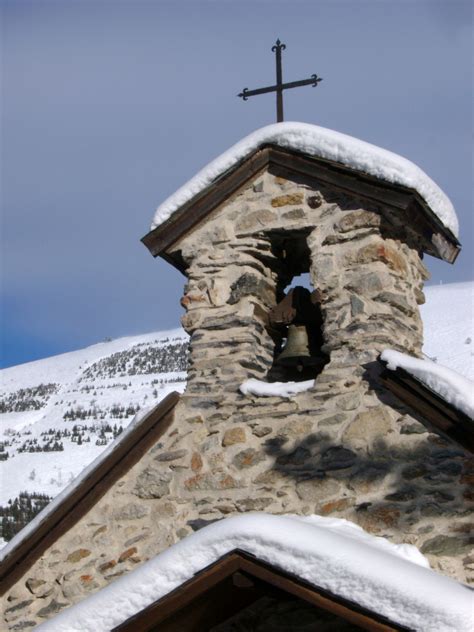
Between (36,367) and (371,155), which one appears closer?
(371,155)

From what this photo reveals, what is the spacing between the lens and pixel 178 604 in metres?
4.11

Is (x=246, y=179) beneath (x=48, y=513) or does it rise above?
above

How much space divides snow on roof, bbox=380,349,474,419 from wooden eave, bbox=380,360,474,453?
1.0 inches

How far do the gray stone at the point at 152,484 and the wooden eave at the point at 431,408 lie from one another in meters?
1.52

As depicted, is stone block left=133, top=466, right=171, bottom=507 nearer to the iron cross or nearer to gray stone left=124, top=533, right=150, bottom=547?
gray stone left=124, top=533, right=150, bottom=547

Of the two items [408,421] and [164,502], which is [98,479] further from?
[408,421]

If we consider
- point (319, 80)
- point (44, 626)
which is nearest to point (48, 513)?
point (44, 626)

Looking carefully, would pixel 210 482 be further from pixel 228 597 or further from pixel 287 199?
pixel 287 199

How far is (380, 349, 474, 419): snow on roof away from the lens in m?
4.54

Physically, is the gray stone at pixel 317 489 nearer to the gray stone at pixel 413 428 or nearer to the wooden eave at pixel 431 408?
the gray stone at pixel 413 428

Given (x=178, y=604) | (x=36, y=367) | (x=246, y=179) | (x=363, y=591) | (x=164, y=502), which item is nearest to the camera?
(x=363, y=591)

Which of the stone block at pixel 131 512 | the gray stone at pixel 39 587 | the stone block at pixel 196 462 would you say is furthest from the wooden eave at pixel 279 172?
the gray stone at pixel 39 587

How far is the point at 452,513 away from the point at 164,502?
1.79 metres

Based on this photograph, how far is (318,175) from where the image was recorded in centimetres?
586
